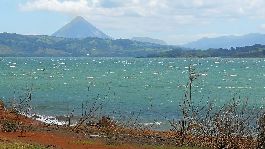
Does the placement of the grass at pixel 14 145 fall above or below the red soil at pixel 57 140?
above

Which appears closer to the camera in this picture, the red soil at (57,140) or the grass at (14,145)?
the grass at (14,145)

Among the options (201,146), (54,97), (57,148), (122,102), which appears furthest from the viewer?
(54,97)

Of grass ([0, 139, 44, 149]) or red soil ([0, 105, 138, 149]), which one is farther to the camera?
red soil ([0, 105, 138, 149])

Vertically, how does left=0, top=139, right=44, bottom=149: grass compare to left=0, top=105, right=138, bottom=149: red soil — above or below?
above

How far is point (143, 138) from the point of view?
3120cm

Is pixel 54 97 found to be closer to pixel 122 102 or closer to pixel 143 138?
pixel 122 102

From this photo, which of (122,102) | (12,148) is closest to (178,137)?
(12,148)

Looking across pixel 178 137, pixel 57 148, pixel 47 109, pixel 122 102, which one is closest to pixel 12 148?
pixel 57 148

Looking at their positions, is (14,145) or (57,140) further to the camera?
A: (57,140)

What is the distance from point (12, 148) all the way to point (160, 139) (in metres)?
11.6

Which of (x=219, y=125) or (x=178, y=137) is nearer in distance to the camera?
(x=219, y=125)

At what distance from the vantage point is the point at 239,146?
24328 mm

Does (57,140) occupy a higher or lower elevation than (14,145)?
lower

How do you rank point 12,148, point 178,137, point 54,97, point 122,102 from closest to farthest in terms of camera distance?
point 12,148, point 178,137, point 122,102, point 54,97
